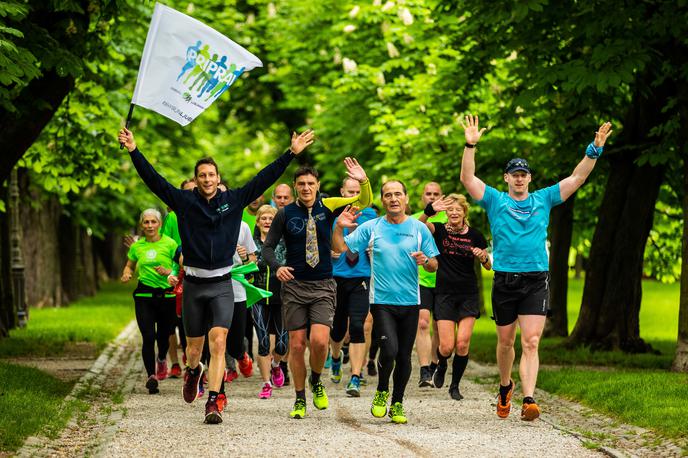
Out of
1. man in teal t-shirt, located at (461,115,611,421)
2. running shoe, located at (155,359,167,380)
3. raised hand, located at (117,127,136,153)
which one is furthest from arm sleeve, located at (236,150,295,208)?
running shoe, located at (155,359,167,380)

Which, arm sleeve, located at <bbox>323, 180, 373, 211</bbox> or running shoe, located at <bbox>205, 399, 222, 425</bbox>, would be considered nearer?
running shoe, located at <bbox>205, 399, 222, 425</bbox>

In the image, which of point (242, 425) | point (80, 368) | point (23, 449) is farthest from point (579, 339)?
point (23, 449)

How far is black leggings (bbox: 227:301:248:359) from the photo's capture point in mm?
13281

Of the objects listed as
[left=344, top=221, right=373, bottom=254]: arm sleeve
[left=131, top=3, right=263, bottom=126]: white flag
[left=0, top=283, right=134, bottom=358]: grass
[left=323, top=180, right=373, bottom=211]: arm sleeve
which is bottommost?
[left=0, top=283, right=134, bottom=358]: grass

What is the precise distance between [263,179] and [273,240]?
0.53 m

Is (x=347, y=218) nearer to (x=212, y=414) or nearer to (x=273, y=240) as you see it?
(x=273, y=240)

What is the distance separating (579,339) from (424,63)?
9.49m

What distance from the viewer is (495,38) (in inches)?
725

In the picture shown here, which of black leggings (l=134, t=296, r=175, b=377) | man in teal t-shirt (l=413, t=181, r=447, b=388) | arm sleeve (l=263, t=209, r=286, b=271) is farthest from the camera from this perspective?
man in teal t-shirt (l=413, t=181, r=447, b=388)

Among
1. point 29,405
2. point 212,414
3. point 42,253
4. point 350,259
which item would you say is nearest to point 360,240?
point 350,259

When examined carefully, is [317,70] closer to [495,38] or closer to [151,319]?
[495,38]

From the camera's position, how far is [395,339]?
438 inches

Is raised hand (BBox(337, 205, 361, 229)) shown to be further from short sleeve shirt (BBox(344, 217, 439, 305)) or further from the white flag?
the white flag

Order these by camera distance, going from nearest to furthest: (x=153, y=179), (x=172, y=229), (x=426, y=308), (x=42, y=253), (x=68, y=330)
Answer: (x=153, y=179), (x=172, y=229), (x=426, y=308), (x=68, y=330), (x=42, y=253)
